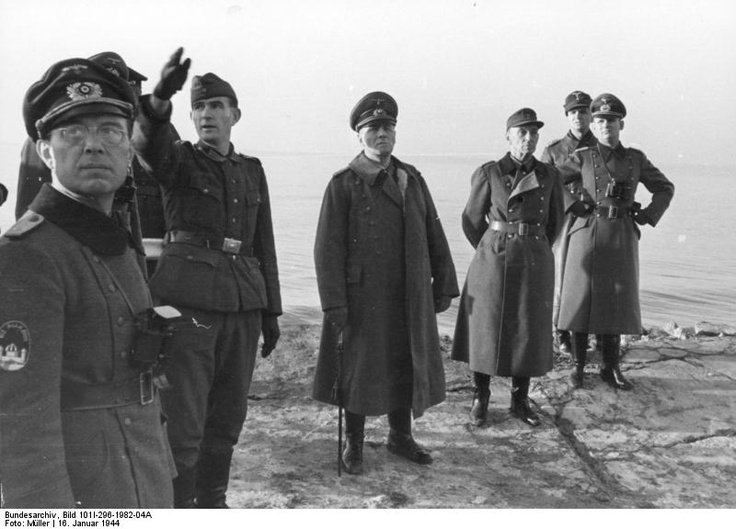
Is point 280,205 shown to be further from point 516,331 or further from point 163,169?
point 163,169

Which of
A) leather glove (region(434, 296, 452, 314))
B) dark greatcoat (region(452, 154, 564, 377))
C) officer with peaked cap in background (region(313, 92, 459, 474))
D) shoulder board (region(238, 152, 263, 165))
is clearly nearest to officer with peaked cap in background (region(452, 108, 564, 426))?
dark greatcoat (region(452, 154, 564, 377))

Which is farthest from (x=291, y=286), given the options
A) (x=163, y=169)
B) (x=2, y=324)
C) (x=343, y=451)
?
(x=2, y=324)

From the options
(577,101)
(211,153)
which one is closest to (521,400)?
(211,153)

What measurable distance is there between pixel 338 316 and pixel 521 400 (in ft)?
5.40

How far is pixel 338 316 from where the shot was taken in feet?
12.9

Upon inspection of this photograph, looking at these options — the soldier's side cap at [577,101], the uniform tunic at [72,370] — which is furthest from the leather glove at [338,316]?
the soldier's side cap at [577,101]

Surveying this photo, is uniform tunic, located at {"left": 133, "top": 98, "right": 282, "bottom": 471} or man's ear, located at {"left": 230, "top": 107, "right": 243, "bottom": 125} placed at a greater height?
man's ear, located at {"left": 230, "top": 107, "right": 243, "bottom": 125}

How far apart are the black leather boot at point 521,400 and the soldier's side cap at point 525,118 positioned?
68.6 inches

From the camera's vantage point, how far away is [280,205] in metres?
15.2

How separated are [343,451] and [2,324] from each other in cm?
274

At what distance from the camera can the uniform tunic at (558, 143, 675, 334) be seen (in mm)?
5367

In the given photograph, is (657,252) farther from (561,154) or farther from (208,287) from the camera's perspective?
(208,287)

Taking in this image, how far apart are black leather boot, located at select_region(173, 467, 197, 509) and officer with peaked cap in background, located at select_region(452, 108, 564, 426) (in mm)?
2270

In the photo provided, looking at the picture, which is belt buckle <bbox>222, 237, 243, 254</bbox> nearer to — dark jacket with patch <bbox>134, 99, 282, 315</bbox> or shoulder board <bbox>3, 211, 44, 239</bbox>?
dark jacket with patch <bbox>134, 99, 282, 315</bbox>
